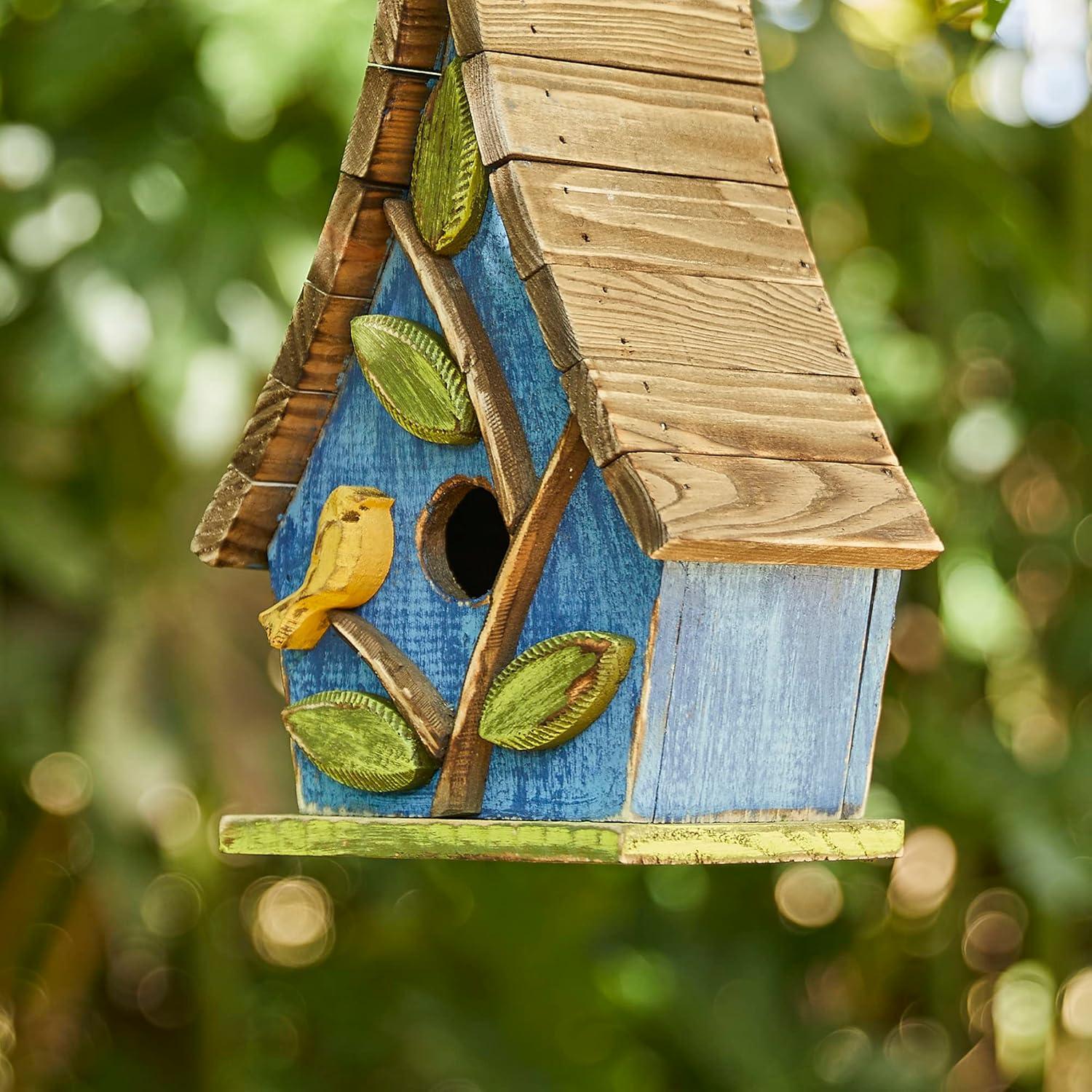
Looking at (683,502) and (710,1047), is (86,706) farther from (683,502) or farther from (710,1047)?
(683,502)

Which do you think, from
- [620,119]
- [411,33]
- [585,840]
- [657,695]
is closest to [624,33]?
[620,119]

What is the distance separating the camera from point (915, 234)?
385cm

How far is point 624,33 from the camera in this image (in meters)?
1.42

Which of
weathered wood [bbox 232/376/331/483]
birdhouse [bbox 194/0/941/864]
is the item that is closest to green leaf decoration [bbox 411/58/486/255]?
birdhouse [bbox 194/0/941/864]

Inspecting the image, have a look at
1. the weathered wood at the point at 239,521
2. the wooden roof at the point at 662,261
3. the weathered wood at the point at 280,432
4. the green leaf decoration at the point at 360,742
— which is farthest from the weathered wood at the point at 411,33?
the green leaf decoration at the point at 360,742

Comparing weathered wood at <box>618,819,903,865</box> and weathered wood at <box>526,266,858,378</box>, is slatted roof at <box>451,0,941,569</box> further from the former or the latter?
weathered wood at <box>618,819,903,865</box>

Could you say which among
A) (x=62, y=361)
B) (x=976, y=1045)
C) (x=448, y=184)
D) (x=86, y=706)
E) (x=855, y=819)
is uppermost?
(x=448, y=184)

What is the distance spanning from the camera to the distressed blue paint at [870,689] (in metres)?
1.42

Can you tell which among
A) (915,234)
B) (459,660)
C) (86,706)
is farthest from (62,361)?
(915,234)

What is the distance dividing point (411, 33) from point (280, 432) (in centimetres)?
41

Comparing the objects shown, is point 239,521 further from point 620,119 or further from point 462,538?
point 620,119

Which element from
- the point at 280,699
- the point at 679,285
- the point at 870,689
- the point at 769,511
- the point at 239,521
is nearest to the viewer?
the point at 769,511

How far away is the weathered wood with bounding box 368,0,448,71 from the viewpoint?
4.77 ft

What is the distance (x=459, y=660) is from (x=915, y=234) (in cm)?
268
